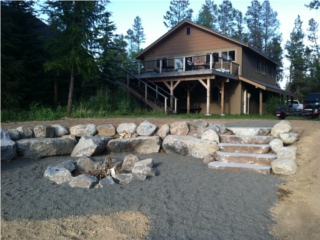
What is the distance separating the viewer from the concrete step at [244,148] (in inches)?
267

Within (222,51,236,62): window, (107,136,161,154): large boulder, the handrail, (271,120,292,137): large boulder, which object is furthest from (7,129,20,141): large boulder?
(222,51,236,62): window

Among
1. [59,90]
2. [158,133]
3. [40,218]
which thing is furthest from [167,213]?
[59,90]

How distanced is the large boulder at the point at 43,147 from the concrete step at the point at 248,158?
12.3 feet

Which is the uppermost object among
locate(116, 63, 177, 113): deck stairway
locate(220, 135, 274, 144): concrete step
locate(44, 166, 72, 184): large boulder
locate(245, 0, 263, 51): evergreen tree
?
locate(245, 0, 263, 51): evergreen tree

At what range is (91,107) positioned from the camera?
41.9 ft

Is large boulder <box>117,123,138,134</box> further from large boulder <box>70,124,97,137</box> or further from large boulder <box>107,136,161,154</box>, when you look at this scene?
large boulder <box>70,124,97,137</box>

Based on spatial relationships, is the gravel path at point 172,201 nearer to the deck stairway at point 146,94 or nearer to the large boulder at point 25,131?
the large boulder at point 25,131

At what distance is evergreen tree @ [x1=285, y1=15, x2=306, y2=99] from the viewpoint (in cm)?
4666

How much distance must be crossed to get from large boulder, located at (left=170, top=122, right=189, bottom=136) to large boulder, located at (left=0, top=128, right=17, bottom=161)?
4.02m

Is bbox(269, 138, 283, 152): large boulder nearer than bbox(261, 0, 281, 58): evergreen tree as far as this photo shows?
Yes

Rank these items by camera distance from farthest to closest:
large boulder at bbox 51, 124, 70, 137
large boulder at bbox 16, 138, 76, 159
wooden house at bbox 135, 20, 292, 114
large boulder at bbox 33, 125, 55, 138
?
wooden house at bbox 135, 20, 292, 114 < large boulder at bbox 51, 124, 70, 137 < large boulder at bbox 33, 125, 55, 138 < large boulder at bbox 16, 138, 76, 159

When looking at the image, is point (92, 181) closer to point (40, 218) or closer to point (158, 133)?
point (40, 218)

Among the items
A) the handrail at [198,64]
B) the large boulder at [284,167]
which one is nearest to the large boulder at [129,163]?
the large boulder at [284,167]

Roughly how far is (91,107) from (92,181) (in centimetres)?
842
